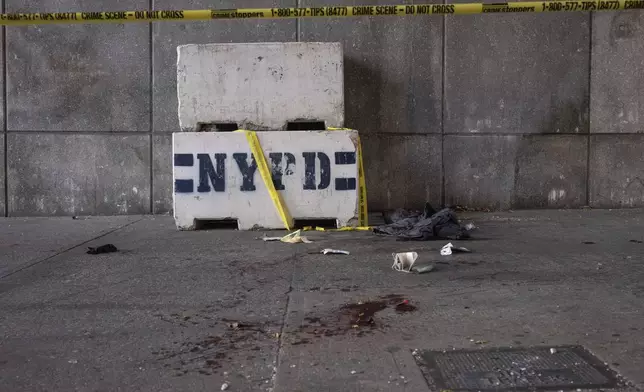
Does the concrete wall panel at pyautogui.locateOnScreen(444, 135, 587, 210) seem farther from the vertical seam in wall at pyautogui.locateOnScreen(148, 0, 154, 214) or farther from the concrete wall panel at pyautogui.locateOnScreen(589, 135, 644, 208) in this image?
the vertical seam in wall at pyautogui.locateOnScreen(148, 0, 154, 214)

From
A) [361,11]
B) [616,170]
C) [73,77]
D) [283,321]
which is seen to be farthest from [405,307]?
[73,77]

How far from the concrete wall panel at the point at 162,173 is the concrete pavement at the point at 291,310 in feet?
7.62

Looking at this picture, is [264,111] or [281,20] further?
[281,20]

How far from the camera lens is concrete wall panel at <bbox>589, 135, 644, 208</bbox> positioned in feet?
27.6

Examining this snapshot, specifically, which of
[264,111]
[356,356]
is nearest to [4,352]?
[356,356]

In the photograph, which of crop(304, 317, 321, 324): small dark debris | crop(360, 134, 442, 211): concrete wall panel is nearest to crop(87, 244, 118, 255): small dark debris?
crop(304, 317, 321, 324): small dark debris

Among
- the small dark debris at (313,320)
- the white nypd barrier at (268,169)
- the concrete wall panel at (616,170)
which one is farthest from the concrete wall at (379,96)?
the small dark debris at (313,320)

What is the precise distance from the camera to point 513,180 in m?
8.41

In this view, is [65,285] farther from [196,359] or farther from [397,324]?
[397,324]

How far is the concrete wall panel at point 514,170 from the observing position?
838cm

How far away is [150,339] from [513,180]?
654cm

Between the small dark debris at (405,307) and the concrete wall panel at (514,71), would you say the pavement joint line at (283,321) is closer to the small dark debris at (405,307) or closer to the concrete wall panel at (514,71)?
the small dark debris at (405,307)

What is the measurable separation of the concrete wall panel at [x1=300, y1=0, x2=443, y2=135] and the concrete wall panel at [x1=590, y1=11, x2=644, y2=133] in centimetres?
228

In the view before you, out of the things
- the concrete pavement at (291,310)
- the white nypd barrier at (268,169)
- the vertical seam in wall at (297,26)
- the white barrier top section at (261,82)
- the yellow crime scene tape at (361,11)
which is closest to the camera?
the concrete pavement at (291,310)
